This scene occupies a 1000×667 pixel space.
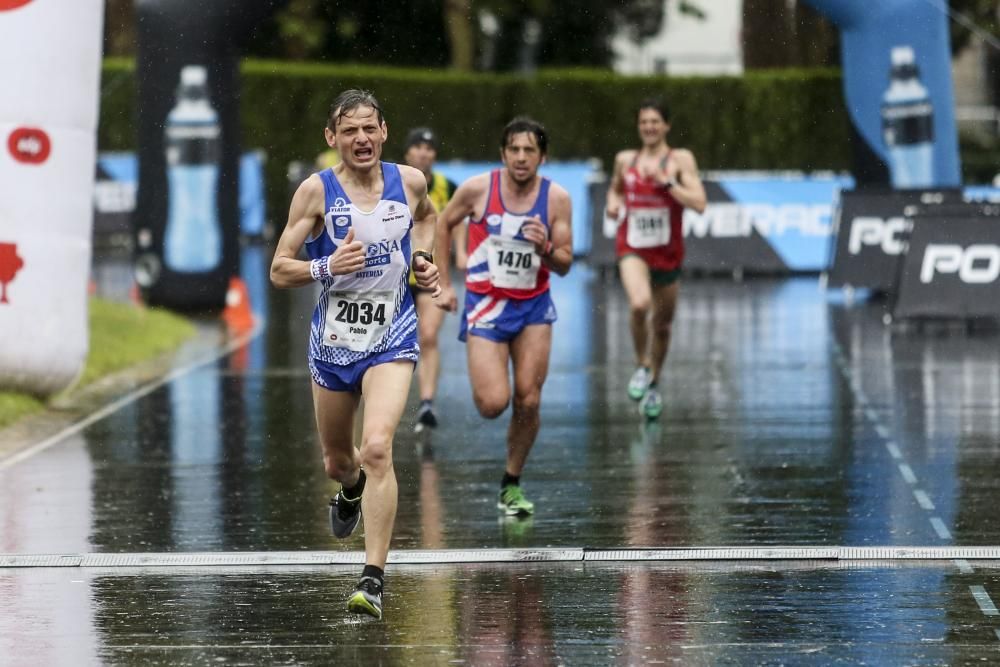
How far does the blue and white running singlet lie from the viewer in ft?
25.9

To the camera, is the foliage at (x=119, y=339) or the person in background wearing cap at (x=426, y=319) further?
the foliage at (x=119, y=339)

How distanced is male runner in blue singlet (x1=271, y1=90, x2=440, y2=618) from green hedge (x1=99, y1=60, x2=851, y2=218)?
31.8 meters

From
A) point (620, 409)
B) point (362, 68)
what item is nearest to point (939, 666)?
point (620, 409)

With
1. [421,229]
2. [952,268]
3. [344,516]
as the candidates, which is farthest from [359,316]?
[952,268]

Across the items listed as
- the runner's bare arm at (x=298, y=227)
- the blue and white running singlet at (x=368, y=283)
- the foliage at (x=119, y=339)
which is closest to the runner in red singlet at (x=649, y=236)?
the foliage at (x=119, y=339)

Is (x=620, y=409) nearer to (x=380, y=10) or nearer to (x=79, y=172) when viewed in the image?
(x=79, y=172)

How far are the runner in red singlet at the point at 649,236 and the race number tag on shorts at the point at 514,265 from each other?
341 cm

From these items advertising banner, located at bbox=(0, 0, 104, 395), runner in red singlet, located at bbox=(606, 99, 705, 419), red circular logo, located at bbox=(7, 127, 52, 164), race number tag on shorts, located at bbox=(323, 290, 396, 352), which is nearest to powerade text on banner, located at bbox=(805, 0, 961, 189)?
runner in red singlet, located at bbox=(606, 99, 705, 419)

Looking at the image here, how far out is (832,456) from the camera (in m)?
11.8

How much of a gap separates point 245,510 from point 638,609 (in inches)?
122

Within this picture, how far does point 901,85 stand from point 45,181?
12.8m

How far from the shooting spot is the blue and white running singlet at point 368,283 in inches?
311

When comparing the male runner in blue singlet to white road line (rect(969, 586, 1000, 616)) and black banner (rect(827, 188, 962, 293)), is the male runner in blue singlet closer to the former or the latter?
white road line (rect(969, 586, 1000, 616))

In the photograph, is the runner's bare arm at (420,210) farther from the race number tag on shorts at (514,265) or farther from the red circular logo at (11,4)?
the red circular logo at (11,4)
